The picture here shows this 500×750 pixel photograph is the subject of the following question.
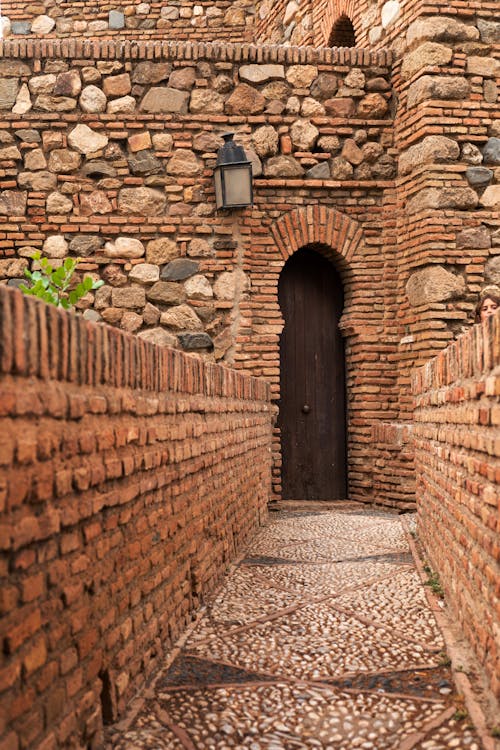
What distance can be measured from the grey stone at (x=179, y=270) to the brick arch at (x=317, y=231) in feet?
2.85

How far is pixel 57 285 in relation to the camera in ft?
23.2

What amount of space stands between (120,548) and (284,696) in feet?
2.50

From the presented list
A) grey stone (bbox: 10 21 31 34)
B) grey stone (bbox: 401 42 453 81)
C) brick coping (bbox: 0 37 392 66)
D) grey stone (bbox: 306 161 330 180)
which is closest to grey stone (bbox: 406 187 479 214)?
grey stone (bbox: 306 161 330 180)

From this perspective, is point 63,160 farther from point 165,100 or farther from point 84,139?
point 165,100

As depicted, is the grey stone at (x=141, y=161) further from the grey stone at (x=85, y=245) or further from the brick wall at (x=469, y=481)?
the brick wall at (x=469, y=481)

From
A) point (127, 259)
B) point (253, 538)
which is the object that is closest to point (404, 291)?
point (127, 259)

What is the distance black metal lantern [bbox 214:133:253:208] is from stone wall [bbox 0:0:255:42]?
461 centimetres

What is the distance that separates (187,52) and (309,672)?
647cm

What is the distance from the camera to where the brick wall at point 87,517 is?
189cm

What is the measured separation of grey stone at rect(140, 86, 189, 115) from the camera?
7.99 metres

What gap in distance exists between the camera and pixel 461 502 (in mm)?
3506

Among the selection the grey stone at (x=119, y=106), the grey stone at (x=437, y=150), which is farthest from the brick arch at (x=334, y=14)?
the grey stone at (x=119, y=106)

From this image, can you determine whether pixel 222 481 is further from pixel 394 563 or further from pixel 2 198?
pixel 2 198

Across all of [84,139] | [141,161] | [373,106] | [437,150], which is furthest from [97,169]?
[437,150]
